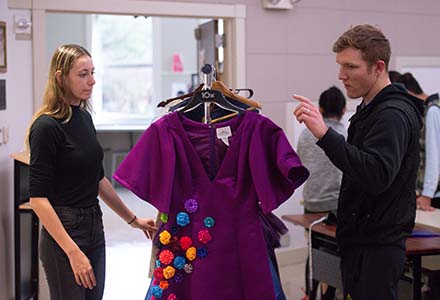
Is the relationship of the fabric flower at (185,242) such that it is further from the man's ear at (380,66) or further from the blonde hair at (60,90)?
the man's ear at (380,66)

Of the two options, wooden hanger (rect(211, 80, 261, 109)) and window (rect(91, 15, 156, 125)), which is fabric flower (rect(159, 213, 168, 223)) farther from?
window (rect(91, 15, 156, 125))

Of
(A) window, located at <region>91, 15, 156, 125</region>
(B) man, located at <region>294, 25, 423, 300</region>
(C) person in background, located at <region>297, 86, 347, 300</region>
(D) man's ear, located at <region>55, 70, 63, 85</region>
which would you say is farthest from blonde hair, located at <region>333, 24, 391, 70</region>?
(A) window, located at <region>91, 15, 156, 125</region>

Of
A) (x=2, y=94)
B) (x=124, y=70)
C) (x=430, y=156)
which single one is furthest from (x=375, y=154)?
(x=124, y=70)

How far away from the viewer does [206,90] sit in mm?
2150

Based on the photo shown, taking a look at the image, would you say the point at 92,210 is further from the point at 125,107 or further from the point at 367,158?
the point at 125,107

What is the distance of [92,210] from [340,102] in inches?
83.4

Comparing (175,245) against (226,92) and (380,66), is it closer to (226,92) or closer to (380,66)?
(226,92)

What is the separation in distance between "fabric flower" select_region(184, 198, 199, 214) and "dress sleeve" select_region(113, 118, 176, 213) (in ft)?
0.22

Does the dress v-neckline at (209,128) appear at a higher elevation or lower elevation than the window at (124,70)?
lower

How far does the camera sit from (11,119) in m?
4.11

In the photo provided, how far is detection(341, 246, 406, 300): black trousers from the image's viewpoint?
2.01 metres

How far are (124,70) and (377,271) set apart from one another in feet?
27.3

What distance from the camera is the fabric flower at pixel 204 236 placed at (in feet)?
6.79

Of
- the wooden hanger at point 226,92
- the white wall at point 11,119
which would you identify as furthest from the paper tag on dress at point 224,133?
the white wall at point 11,119
